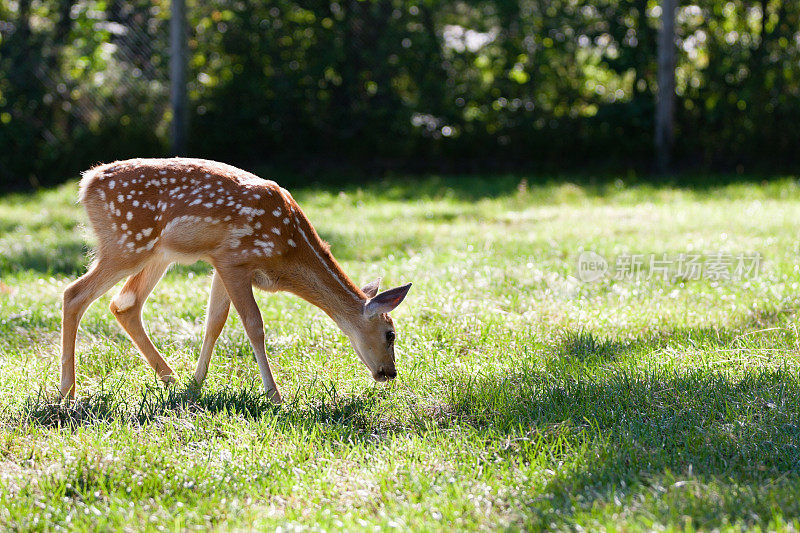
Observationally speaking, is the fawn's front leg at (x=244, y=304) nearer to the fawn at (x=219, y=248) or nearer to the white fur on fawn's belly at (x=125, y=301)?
the fawn at (x=219, y=248)

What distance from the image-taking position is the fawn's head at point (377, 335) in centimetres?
430

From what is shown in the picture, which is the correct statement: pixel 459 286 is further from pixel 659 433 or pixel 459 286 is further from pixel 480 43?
pixel 480 43

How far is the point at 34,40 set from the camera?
11703 millimetres

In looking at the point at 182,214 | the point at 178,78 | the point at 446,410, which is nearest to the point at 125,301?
the point at 182,214

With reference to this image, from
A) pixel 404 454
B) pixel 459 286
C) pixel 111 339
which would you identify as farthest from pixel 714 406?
pixel 111 339

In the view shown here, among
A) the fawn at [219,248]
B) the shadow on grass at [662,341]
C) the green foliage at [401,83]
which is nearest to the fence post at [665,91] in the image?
the green foliage at [401,83]

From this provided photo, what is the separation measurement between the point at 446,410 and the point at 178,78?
8802 millimetres

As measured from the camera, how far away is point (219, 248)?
13.9 feet

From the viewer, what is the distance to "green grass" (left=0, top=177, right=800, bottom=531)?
9.91ft

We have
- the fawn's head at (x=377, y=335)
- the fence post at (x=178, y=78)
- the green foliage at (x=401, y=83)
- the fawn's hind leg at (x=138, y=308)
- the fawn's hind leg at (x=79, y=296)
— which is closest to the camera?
the fawn's hind leg at (x=79, y=296)

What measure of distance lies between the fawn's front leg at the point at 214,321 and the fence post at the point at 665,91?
8756 mm

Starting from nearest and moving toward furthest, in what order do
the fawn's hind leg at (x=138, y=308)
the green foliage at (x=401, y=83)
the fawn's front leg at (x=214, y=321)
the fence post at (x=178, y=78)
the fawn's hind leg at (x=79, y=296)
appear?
the fawn's hind leg at (x=79, y=296) → the fawn's front leg at (x=214, y=321) → the fawn's hind leg at (x=138, y=308) → the fence post at (x=178, y=78) → the green foliage at (x=401, y=83)

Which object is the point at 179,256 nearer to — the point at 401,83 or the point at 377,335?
the point at 377,335

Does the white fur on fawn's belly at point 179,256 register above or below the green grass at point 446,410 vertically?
above
